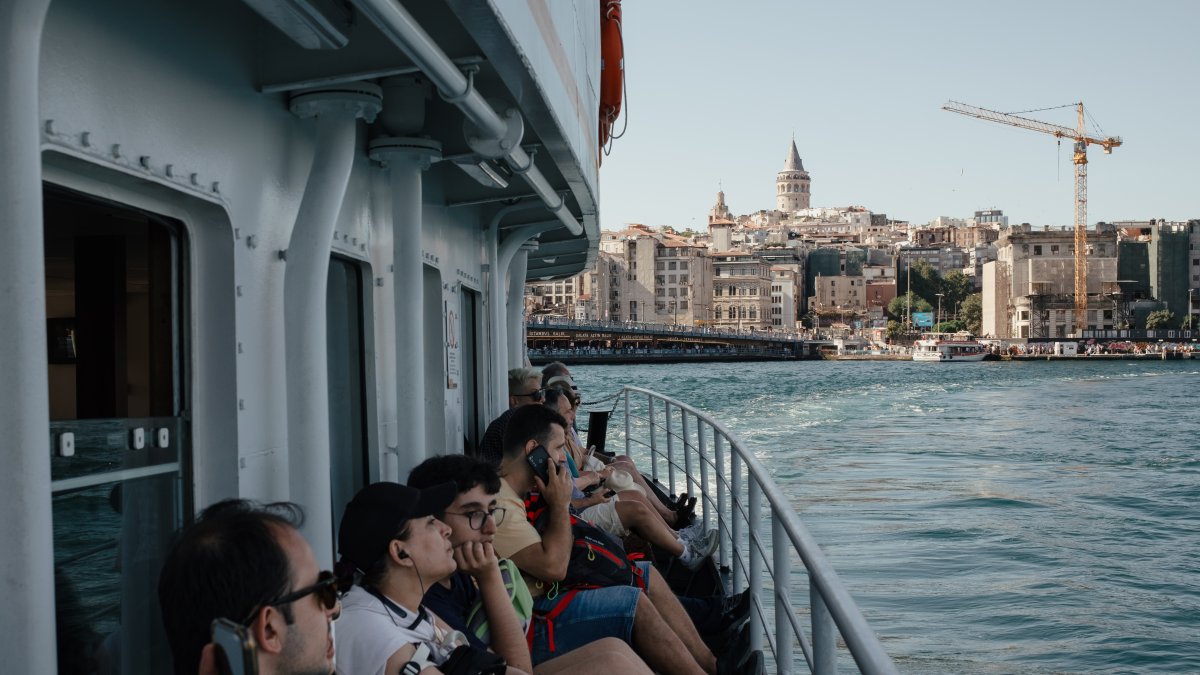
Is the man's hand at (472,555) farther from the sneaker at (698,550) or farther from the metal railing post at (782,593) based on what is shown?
the sneaker at (698,550)

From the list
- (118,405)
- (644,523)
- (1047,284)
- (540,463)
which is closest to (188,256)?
(118,405)

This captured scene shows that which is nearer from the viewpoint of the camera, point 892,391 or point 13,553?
point 13,553

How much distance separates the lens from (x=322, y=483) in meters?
3.31

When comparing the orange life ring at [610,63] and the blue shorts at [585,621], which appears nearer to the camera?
the blue shorts at [585,621]

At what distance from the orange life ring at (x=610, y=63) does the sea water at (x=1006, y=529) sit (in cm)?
408

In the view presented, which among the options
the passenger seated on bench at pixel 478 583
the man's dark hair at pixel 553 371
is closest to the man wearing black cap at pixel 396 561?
the passenger seated on bench at pixel 478 583

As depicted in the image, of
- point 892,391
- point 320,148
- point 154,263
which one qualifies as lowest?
point 892,391

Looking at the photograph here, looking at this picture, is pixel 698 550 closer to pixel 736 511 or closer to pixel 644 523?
pixel 644 523

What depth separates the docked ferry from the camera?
5.48ft

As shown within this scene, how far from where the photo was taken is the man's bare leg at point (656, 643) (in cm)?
359

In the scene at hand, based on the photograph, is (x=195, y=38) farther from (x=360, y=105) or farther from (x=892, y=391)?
(x=892, y=391)

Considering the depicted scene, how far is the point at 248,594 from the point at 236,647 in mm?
129

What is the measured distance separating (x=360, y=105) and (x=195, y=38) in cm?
62

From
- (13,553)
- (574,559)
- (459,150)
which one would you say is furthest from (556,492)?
(13,553)
